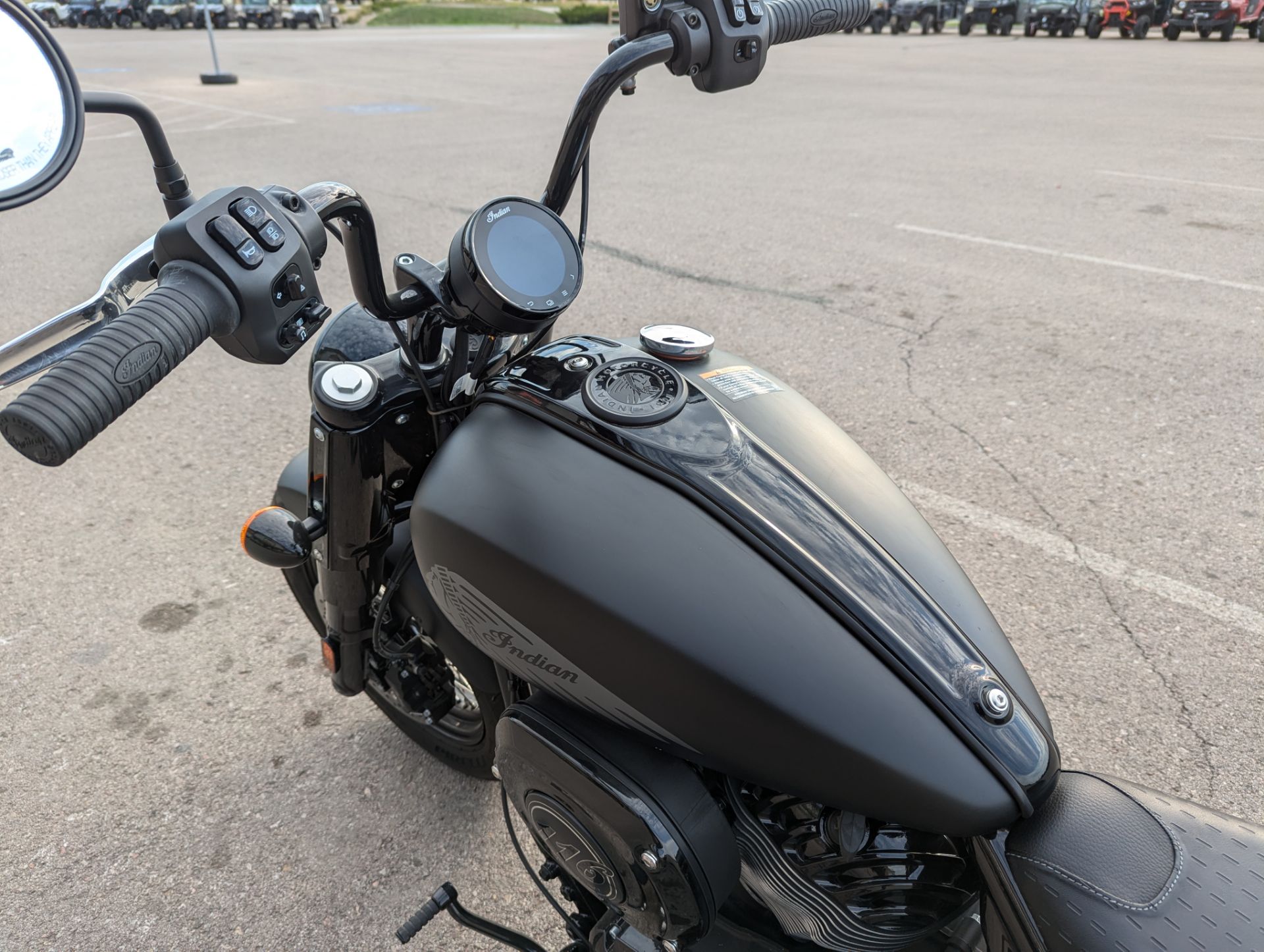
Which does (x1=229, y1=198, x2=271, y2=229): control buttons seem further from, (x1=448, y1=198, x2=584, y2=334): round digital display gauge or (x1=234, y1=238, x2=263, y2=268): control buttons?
(x1=448, y1=198, x2=584, y2=334): round digital display gauge

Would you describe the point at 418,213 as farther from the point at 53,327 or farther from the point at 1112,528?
the point at 53,327

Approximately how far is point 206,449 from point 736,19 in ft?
10.1

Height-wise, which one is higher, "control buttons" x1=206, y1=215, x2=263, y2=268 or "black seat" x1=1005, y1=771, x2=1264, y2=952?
"control buttons" x1=206, y1=215, x2=263, y2=268

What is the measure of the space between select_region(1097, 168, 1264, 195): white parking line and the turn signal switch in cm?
801

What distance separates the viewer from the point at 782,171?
320 inches

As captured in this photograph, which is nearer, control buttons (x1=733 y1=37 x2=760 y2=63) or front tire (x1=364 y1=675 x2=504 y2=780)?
control buttons (x1=733 y1=37 x2=760 y2=63)

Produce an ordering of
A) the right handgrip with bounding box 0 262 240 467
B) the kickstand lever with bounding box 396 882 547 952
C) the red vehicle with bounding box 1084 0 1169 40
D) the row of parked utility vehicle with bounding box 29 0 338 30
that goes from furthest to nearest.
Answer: the row of parked utility vehicle with bounding box 29 0 338 30 < the red vehicle with bounding box 1084 0 1169 40 < the kickstand lever with bounding box 396 882 547 952 < the right handgrip with bounding box 0 262 240 467

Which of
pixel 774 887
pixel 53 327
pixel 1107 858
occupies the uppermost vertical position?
pixel 53 327

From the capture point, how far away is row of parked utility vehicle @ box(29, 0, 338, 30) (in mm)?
32281

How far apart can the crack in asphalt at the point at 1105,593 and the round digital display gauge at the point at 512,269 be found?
198cm

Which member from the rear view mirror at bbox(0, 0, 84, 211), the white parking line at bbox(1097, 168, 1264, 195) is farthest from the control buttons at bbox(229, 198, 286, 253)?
the white parking line at bbox(1097, 168, 1264, 195)

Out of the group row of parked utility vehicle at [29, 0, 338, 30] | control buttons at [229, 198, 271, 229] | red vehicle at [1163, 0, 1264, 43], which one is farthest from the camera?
row of parked utility vehicle at [29, 0, 338, 30]

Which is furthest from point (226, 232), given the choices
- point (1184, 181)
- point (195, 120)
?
point (195, 120)

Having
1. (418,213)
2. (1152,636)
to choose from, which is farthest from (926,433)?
(418,213)
